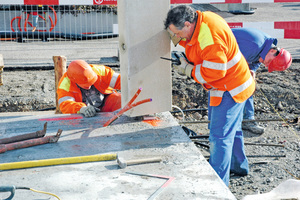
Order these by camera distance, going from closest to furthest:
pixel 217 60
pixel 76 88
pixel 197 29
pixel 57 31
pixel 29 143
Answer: pixel 29 143 < pixel 217 60 < pixel 197 29 < pixel 76 88 < pixel 57 31

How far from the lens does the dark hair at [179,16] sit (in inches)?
138

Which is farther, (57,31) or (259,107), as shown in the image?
(57,31)

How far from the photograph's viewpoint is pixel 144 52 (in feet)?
12.2

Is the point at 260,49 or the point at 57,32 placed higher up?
the point at 57,32

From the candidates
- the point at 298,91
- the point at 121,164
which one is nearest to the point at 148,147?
the point at 121,164

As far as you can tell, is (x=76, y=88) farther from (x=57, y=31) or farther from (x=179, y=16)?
(x=57, y=31)

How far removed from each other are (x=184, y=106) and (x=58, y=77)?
236 centimetres

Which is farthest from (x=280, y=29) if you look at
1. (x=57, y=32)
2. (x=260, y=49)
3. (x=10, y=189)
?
(x=57, y=32)

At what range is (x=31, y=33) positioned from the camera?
36.1ft

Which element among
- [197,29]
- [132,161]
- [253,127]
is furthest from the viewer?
[253,127]

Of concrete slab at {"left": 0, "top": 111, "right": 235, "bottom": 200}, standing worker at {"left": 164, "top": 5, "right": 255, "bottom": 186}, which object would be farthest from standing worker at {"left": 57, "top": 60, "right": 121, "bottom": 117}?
standing worker at {"left": 164, "top": 5, "right": 255, "bottom": 186}

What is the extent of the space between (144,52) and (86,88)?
1.59 m

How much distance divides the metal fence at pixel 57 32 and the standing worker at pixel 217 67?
587 cm

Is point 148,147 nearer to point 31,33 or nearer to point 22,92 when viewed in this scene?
point 22,92
